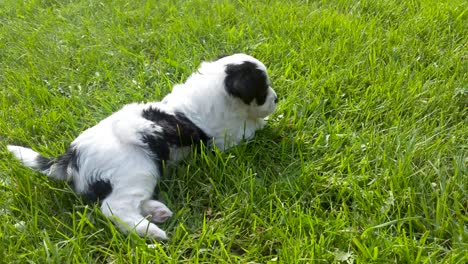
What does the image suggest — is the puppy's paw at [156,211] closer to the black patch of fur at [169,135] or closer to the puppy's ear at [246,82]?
the black patch of fur at [169,135]

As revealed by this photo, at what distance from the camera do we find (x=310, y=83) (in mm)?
3447

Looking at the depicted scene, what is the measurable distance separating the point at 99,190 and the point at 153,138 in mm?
435

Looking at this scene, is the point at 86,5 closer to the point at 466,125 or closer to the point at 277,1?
the point at 277,1

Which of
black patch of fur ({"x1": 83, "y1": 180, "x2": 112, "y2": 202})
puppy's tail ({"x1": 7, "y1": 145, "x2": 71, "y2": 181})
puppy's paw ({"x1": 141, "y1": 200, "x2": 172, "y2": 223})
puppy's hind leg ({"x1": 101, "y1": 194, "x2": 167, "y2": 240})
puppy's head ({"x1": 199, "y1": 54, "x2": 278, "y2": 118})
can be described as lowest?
puppy's paw ({"x1": 141, "y1": 200, "x2": 172, "y2": 223})

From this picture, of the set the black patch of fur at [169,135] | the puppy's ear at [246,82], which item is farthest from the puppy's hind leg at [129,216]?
the puppy's ear at [246,82]

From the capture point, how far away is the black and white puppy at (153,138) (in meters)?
2.33

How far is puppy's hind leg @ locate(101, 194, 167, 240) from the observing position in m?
2.21

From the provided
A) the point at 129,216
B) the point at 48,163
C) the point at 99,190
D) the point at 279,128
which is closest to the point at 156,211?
the point at 129,216

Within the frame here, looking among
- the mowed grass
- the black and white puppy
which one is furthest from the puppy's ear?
the mowed grass

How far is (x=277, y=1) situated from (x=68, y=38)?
7.86 ft

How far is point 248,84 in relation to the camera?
2.76 meters

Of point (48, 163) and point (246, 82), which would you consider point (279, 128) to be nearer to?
point (246, 82)

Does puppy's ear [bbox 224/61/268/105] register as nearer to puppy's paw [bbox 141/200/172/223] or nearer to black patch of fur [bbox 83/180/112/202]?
puppy's paw [bbox 141/200/172/223]

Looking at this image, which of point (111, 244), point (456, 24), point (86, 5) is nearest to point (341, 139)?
point (111, 244)
